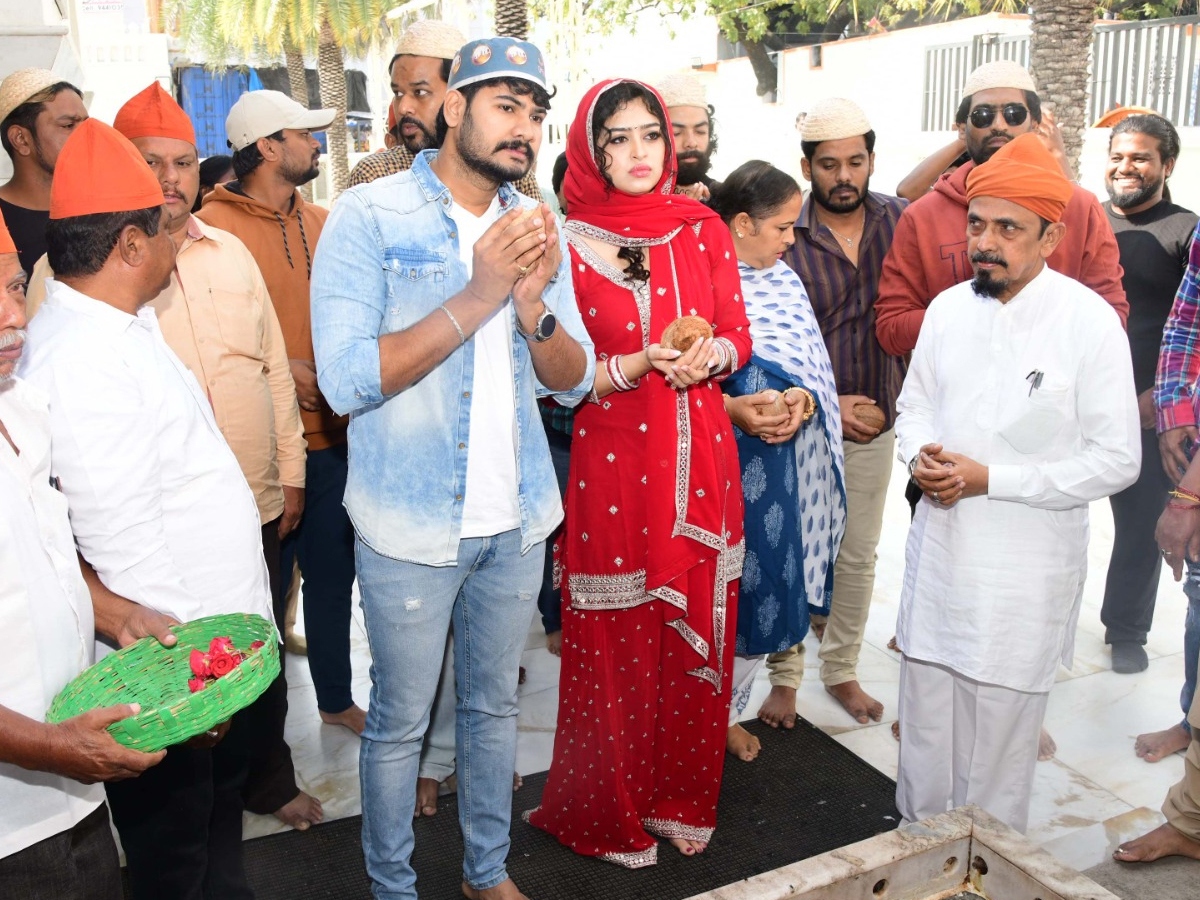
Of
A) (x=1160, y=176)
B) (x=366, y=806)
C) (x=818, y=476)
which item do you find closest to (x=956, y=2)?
(x=1160, y=176)

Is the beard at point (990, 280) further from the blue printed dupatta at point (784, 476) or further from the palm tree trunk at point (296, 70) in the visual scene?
the palm tree trunk at point (296, 70)

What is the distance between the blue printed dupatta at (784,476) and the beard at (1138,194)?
6.01 ft

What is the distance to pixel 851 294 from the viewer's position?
13.7ft

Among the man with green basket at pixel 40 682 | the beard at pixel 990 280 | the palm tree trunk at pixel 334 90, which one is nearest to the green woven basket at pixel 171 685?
the man with green basket at pixel 40 682

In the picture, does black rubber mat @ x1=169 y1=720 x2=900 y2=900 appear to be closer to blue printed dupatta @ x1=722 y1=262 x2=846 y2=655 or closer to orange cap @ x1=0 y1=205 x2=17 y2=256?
blue printed dupatta @ x1=722 y1=262 x2=846 y2=655

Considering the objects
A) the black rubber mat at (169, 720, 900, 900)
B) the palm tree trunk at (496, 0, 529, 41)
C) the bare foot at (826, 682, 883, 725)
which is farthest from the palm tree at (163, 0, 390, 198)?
the black rubber mat at (169, 720, 900, 900)

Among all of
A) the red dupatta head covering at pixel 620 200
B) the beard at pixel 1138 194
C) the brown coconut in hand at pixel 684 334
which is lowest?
the brown coconut in hand at pixel 684 334

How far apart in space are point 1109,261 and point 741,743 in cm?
218

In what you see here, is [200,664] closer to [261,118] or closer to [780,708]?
[261,118]

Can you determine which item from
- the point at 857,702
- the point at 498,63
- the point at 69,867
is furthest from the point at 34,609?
the point at 857,702

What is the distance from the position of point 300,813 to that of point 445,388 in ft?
5.59

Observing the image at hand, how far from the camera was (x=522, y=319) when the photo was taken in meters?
2.67

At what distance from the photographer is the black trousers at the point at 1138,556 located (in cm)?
473

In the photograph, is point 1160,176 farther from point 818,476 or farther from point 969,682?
point 969,682
